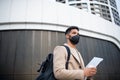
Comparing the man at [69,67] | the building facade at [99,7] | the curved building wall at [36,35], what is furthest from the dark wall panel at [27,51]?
the building facade at [99,7]

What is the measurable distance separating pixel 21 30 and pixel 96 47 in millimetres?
3917

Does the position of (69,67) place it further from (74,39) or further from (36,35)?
(36,35)

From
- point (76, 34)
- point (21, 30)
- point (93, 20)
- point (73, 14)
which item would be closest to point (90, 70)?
point (76, 34)

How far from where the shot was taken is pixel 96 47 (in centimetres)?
806

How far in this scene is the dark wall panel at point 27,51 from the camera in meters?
6.30

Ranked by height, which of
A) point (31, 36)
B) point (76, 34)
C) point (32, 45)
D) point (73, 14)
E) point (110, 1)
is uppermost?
point (110, 1)

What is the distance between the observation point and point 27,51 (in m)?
6.57

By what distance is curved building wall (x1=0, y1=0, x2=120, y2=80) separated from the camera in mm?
6410

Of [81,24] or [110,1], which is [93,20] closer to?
[81,24]

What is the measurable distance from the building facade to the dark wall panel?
99.5ft

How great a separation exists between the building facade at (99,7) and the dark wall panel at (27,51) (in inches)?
1194

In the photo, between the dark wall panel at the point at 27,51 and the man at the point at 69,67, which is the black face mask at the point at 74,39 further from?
the dark wall panel at the point at 27,51

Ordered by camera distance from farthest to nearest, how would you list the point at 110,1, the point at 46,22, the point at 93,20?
1. the point at 110,1
2. the point at 93,20
3. the point at 46,22

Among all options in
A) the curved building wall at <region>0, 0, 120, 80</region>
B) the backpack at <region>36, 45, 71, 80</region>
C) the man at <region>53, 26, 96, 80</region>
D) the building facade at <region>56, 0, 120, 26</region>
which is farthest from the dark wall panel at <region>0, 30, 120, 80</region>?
the building facade at <region>56, 0, 120, 26</region>
